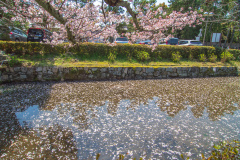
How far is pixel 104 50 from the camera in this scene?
9203 millimetres

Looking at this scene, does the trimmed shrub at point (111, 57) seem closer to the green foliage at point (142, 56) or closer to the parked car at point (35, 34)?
the green foliage at point (142, 56)

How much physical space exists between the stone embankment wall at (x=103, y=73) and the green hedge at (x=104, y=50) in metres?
1.59

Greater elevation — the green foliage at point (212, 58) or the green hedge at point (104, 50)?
the green hedge at point (104, 50)

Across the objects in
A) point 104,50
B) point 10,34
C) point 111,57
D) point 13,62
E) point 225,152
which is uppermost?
point 10,34

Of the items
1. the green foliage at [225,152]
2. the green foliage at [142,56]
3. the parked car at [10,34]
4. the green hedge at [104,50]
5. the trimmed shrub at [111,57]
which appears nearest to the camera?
the green foliage at [225,152]

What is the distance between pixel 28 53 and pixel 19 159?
7.44 meters

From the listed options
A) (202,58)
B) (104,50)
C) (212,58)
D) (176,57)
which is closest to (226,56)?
(212,58)

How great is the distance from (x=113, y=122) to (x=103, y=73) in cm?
466

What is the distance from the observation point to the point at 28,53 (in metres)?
8.14

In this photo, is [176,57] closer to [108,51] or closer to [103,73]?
[108,51]

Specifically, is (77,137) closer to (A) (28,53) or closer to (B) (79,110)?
(B) (79,110)

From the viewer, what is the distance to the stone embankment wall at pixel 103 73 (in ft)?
23.0

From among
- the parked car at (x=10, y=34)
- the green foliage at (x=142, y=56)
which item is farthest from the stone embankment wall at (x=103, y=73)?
the parked car at (x=10, y=34)

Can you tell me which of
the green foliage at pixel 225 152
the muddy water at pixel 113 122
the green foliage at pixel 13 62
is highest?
the green foliage at pixel 13 62
